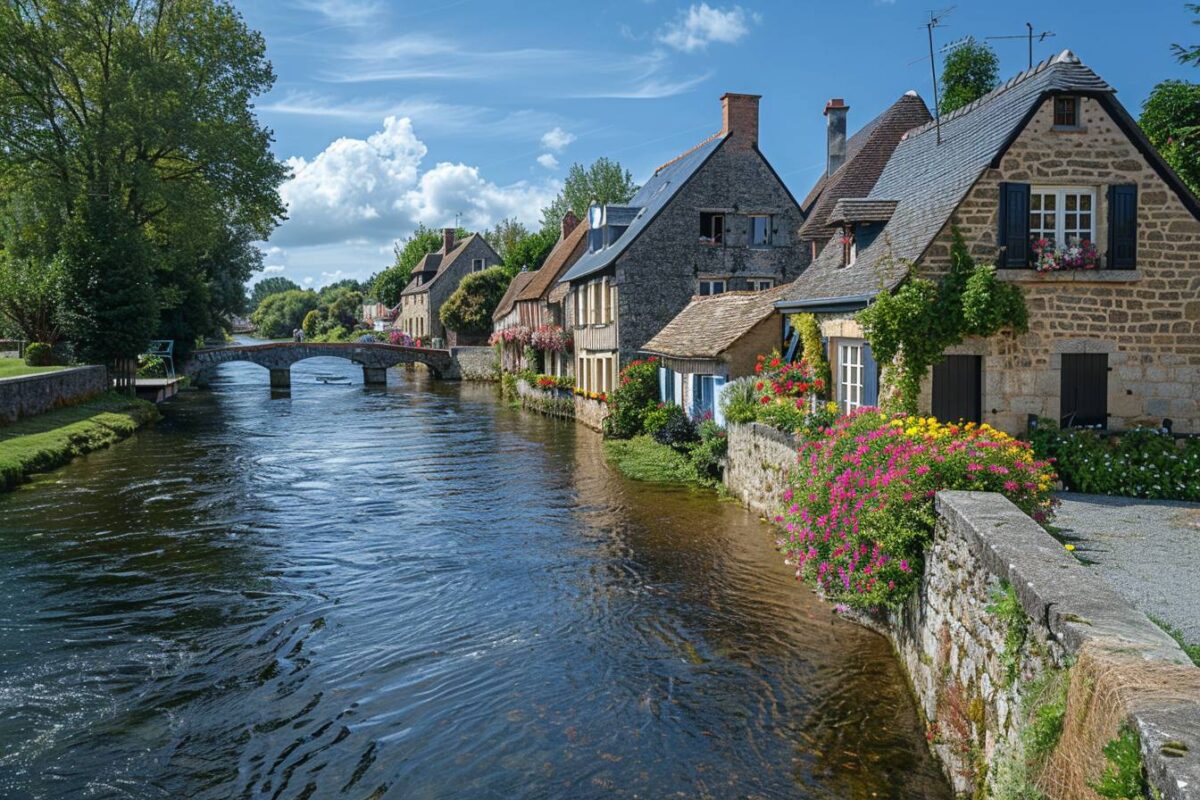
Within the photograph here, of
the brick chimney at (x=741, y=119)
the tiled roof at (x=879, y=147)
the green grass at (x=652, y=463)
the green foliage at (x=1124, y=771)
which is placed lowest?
the green grass at (x=652, y=463)

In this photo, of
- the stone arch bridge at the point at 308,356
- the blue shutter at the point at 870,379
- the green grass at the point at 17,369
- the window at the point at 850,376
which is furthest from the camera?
the stone arch bridge at the point at 308,356

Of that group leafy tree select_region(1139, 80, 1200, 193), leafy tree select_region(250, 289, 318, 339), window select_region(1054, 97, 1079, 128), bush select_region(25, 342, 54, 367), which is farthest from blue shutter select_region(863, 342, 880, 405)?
leafy tree select_region(250, 289, 318, 339)

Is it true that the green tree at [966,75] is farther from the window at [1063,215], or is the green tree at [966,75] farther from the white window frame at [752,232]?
the window at [1063,215]

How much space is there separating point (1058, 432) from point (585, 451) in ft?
48.9

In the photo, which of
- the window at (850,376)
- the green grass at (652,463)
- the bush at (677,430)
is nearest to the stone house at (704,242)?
the green grass at (652,463)

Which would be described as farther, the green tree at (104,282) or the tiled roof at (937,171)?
the green tree at (104,282)

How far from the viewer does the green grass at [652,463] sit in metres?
21.3

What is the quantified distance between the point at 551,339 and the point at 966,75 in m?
20.6

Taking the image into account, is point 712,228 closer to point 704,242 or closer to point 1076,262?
point 704,242

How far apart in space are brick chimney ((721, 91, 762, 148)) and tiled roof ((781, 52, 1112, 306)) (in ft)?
42.2

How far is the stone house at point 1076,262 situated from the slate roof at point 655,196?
55.5ft

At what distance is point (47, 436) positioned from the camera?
2483 cm

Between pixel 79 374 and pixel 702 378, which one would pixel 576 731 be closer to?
pixel 702 378

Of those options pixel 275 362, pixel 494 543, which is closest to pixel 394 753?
pixel 494 543
